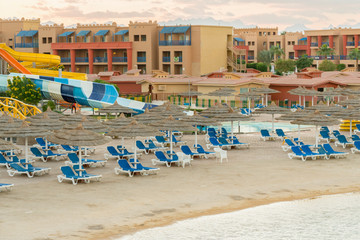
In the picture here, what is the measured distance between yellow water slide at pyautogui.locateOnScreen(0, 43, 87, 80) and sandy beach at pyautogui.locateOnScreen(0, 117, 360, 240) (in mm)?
32679

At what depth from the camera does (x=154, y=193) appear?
22.0 metres

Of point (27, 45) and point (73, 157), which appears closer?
point (73, 157)

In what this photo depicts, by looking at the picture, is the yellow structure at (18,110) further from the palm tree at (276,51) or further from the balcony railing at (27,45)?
the palm tree at (276,51)

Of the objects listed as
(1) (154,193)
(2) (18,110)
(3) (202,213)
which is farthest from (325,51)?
(3) (202,213)

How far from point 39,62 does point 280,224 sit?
4912cm

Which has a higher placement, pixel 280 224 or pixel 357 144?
pixel 357 144

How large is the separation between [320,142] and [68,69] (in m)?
64.7

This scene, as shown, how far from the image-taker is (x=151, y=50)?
89500 mm

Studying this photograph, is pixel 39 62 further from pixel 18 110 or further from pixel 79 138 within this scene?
pixel 79 138

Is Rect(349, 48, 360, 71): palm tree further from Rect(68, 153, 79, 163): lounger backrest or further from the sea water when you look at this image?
the sea water

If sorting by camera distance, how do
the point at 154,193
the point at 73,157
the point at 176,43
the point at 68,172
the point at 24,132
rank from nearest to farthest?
the point at 154,193, the point at 68,172, the point at 24,132, the point at 73,157, the point at 176,43

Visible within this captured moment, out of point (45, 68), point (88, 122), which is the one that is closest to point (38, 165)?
point (88, 122)

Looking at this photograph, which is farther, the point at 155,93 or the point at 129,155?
the point at 155,93

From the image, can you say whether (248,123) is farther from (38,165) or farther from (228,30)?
(228,30)
